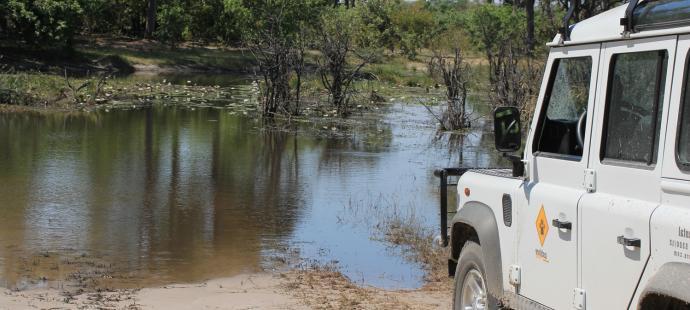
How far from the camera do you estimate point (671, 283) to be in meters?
4.14

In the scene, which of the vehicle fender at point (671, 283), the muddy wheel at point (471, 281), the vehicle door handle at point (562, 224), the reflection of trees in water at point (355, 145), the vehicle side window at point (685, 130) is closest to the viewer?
the vehicle fender at point (671, 283)

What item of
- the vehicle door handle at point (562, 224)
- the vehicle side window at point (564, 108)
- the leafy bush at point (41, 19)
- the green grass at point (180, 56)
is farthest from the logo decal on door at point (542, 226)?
the green grass at point (180, 56)

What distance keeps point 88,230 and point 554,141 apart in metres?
8.51

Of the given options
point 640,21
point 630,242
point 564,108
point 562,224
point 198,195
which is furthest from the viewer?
point 198,195

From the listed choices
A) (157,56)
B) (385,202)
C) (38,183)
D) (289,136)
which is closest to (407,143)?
(289,136)

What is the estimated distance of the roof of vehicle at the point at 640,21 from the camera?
434 centimetres

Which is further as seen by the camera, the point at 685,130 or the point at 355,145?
the point at 355,145

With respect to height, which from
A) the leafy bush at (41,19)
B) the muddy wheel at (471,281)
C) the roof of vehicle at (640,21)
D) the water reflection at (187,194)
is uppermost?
the leafy bush at (41,19)

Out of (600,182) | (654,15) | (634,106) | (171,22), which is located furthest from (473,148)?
(171,22)

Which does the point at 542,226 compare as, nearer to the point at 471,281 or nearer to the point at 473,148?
the point at 471,281

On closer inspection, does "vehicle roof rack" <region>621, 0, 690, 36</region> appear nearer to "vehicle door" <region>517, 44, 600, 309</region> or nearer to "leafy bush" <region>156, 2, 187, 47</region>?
"vehicle door" <region>517, 44, 600, 309</region>

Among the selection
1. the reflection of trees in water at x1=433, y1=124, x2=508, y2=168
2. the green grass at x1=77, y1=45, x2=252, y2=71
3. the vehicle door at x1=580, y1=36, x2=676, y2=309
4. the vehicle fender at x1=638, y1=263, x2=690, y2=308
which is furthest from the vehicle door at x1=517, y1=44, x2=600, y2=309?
the green grass at x1=77, y1=45, x2=252, y2=71

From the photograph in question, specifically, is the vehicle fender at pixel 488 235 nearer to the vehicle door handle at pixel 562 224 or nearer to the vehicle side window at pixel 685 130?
the vehicle door handle at pixel 562 224

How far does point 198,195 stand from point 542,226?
11.1m
